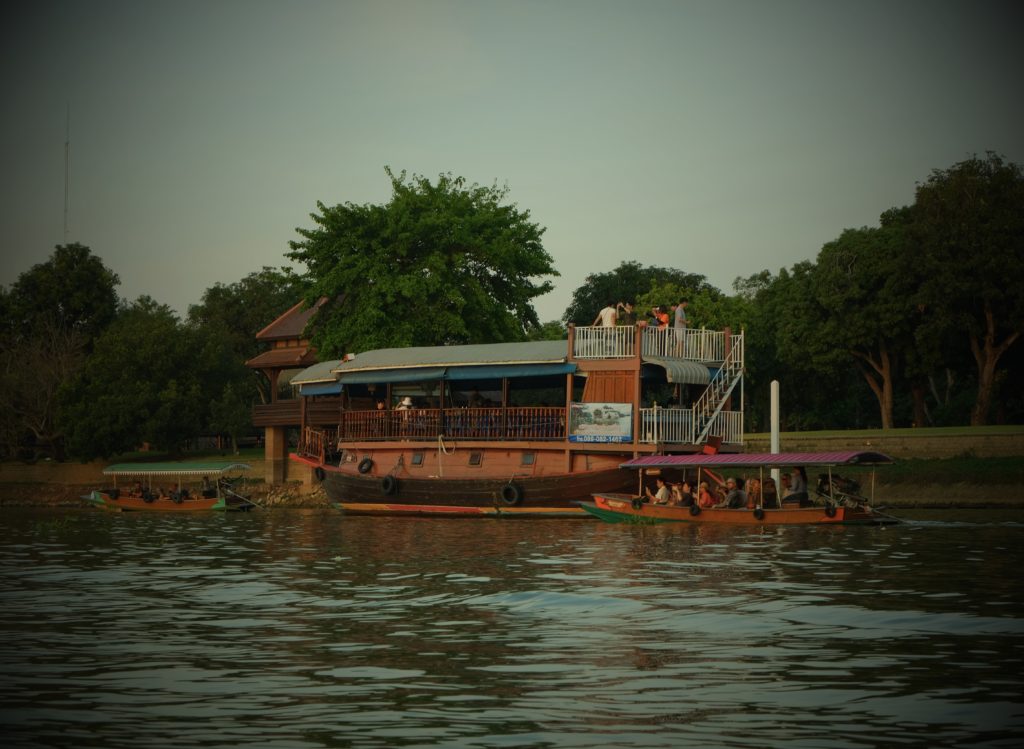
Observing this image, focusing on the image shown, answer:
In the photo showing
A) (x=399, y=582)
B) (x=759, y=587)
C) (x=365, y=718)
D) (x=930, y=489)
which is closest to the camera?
(x=365, y=718)

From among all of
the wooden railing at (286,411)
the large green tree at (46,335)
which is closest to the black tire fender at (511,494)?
the wooden railing at (286,411)

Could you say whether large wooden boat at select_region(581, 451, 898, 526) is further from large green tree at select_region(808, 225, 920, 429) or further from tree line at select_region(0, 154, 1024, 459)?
large green tree at select_region(808, 225, 920, 429)

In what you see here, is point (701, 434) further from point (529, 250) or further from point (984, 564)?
point (529, 250)

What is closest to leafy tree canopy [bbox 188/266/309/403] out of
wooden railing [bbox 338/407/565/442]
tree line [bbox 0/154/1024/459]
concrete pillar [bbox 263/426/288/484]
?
tree line [bbox 0/154/1024/459]

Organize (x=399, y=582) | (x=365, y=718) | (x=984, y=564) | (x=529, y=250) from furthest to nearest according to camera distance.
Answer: (x=529, y=250)
(x=984, y=564)
(x=399, y=582)
(x=365, y=718)

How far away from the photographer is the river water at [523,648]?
8.49 metres

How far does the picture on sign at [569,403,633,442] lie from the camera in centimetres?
3133

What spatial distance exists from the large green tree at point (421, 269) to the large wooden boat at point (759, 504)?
15.4m

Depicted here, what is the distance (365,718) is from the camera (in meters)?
8.76

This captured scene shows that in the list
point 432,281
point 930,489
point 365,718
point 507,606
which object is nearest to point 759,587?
point 507,606

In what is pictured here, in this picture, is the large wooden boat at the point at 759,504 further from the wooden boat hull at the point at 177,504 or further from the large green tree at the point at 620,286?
the large green tree at the point at 620,286

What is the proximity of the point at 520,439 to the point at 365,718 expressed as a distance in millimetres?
24351

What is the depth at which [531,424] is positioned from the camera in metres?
33.0

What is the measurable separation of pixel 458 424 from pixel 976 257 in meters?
25.7
